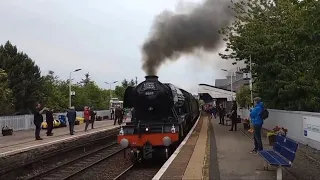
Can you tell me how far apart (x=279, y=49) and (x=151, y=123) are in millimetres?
9545

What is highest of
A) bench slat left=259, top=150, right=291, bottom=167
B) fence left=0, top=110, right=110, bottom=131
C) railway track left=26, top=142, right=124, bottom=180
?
fence left=0, top=110, right=110, bottom=131

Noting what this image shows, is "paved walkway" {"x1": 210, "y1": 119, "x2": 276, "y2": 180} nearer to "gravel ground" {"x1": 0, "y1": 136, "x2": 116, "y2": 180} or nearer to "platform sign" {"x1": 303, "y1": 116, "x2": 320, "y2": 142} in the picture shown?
"platform sign" {"x1": 303, "y1": 116, "x2": 320, "y2": 142}

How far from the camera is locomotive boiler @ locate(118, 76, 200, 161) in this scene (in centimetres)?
1295

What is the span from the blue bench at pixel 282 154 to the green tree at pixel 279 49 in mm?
6158

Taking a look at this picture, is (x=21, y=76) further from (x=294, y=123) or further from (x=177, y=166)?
(x=177, y=166)

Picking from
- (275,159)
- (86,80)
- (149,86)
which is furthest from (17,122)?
(86,80)

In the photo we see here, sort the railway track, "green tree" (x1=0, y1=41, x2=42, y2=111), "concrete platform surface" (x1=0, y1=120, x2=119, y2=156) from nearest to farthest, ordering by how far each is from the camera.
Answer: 1. the railway track
2. "concrete platform surface" (x1=0, y1=120, x2=119, y2=156)
3. "green tree" (x1=0, y1=41, x2=42, y2=111)

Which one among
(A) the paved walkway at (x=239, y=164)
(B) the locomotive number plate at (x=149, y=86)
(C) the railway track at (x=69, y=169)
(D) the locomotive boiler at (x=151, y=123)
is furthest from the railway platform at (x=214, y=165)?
(C) the railway track at (x=69, y=169)

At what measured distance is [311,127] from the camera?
13.0 m

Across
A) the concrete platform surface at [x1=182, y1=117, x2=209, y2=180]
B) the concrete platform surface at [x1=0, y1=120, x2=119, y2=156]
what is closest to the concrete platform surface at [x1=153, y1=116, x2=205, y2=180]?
the concrete platform surface at [x1=182, y1=117, x2=209, y2=180]

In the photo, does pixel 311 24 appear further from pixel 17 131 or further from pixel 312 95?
pixel 17 131

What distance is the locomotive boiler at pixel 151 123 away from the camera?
13.0 meters

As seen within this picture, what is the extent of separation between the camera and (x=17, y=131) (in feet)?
86.0

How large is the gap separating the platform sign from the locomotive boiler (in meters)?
4.44
